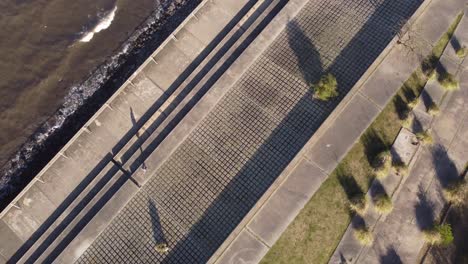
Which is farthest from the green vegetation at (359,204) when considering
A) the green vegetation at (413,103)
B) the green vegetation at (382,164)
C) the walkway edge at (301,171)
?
the green vegetation at (413,103)

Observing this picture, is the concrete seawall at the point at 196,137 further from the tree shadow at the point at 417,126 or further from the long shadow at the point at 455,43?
the tree shadow at the point at 417,126

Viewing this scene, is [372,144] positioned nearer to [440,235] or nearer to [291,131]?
[291,131]

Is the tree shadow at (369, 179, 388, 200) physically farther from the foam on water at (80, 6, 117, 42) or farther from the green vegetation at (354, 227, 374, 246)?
the foam on water at (80, 6, 117, 42)

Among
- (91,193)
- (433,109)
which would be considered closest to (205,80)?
(91,193)

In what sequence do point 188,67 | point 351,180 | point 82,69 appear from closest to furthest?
point 351,180 < point 188,67 < point 82,69

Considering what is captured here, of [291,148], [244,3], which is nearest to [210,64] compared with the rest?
[244,3]

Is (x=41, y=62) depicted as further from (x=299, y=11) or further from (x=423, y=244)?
(x=423, y=244)
